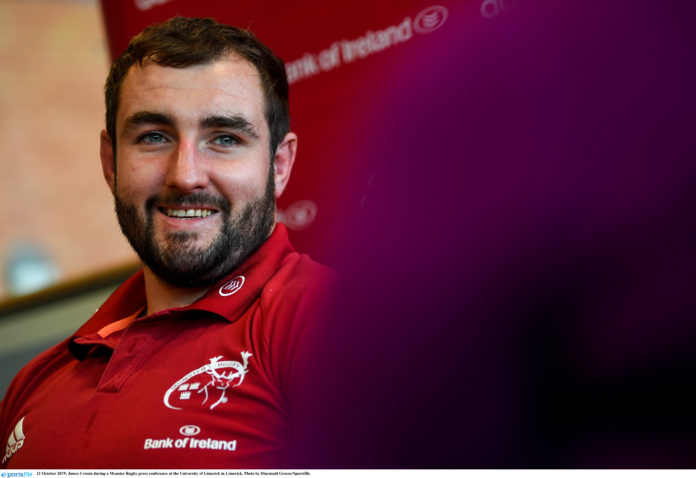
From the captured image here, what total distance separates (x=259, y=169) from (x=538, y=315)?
61cm

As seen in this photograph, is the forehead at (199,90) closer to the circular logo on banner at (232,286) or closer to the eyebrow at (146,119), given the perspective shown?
the eyebrow at (146,119)

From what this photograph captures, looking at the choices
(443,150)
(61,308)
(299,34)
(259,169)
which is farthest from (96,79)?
(443,150)

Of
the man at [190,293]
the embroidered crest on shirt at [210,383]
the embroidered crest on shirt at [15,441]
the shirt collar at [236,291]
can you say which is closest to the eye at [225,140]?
the man at [190,293]

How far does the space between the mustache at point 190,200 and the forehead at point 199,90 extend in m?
0.09

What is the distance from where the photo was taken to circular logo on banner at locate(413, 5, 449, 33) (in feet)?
3.41

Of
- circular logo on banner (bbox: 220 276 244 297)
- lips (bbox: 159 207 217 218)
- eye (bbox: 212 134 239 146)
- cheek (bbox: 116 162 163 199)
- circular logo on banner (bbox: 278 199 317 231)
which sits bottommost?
circular logo on banner (bbox: 220 276 244 297)

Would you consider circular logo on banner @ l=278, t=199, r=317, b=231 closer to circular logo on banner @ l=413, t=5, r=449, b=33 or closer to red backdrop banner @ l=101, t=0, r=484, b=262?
red backdrop banner @ l=101, t=0, r=484, b=262

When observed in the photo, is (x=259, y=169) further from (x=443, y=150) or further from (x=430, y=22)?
(x=443, y=150)

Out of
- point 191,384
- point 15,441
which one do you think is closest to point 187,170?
point 191,384

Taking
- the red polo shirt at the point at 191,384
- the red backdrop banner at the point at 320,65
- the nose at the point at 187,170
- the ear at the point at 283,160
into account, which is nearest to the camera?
the red polo shirt at the point at 191,384

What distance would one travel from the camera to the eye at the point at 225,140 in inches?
37.2

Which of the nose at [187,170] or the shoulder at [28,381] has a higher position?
the nose at [187,170]

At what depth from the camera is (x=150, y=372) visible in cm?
89

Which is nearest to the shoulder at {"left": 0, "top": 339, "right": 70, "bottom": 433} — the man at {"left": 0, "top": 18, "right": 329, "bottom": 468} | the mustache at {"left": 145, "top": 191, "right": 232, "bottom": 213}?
the man at {"left": 0, "top": 18, "right": 329, "bottom": 468}
